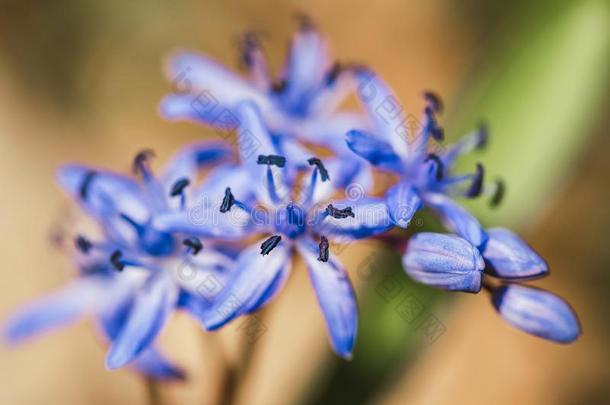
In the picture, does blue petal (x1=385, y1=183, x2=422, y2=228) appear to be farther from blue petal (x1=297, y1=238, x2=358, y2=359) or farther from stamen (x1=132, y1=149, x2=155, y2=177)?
stamen (x1=132, y1=149, x2=155, y2=177)

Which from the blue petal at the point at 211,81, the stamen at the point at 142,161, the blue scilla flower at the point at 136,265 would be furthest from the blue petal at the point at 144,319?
the blue petal at the point at 211,81

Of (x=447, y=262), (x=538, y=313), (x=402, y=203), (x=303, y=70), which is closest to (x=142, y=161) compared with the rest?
(x=303, y=70)

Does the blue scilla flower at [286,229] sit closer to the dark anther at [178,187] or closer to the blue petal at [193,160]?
the dark anther at [178,187]

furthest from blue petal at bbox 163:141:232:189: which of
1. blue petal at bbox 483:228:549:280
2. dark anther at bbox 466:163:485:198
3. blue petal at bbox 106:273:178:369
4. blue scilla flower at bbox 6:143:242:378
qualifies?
blue petal at bbox 483:228:549:280

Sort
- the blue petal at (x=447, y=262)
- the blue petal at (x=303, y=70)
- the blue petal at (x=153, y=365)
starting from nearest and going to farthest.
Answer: the blue petal at (x=447, y=262)
the blue petal at (x=153, y=365)
the blue petal at (x=303, y=70)

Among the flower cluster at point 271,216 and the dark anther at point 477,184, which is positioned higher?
the dark anther at point 477,184

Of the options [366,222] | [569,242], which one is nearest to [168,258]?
[366,222]

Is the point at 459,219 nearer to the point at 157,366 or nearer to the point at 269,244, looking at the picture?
the point at 269,244
